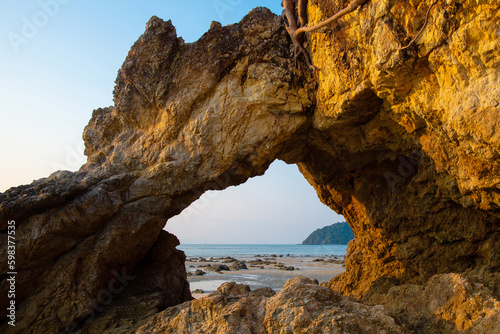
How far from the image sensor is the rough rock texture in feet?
12.3

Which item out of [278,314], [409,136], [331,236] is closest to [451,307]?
[278,314]

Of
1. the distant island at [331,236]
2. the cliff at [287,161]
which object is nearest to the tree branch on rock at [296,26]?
the cliff at [287,161]

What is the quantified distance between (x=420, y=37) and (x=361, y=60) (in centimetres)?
125

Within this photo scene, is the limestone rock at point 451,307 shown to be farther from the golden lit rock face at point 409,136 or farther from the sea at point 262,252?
the sea at point 262,252

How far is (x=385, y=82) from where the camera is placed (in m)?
5.64

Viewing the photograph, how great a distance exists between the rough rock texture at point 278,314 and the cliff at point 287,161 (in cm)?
3

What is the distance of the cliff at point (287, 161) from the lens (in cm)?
452

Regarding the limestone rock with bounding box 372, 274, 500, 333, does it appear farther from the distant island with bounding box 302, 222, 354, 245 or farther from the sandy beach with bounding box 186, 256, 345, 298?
the distant island with bounding box 302, 222, 354, 245

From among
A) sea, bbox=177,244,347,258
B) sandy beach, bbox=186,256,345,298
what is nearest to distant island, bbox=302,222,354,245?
sea, bbox=177,244,347,258

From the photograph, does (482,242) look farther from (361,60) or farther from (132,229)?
(132,229)

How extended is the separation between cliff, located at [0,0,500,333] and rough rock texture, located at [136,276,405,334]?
34mm

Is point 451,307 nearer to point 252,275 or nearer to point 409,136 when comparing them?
point 409,136

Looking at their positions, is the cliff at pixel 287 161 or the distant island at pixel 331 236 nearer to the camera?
the cliff at pixel 287 161

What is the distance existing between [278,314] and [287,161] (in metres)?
6.60
